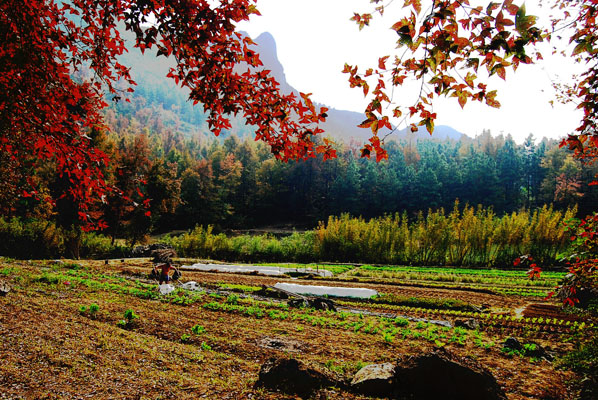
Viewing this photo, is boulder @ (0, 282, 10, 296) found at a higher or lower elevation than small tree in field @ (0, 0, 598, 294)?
lower

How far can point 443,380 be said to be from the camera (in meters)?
4.31

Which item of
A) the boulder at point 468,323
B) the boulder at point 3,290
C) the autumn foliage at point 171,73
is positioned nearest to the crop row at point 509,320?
the boulder at point 468,323

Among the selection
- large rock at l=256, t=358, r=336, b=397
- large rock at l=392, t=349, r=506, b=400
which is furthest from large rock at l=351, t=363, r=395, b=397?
large rock at l=256, t=358, r=336, b=397

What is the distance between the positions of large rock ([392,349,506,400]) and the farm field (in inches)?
12.6

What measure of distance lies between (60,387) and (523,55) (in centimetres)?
591

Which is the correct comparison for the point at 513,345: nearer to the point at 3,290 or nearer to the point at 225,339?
the point at 225,339

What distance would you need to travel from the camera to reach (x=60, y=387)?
163 inches

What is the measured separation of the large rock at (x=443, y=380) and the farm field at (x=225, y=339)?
12.6 inches

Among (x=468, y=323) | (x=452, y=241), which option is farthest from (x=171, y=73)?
(x=452, y=241)

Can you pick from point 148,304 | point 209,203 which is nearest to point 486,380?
point 148,304

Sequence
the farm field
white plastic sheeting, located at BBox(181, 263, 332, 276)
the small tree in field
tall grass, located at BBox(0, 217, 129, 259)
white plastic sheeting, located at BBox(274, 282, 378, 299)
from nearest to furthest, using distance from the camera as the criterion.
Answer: the small tree in field → the farm field → white plastic sheeting, located at BBox(274, 282, 378, 299) → white plastic sheeting, located at BBox(181, 263, 332, 276) → tall grass, located at BBox(0, 217, 129, 259)

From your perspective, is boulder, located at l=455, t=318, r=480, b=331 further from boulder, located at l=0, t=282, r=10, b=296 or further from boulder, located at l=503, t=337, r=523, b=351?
boulder, located at l=0, t=282, r=10, b=296

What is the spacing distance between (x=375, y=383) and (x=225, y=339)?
3617mm

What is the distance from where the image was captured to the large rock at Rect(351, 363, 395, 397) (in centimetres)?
455
